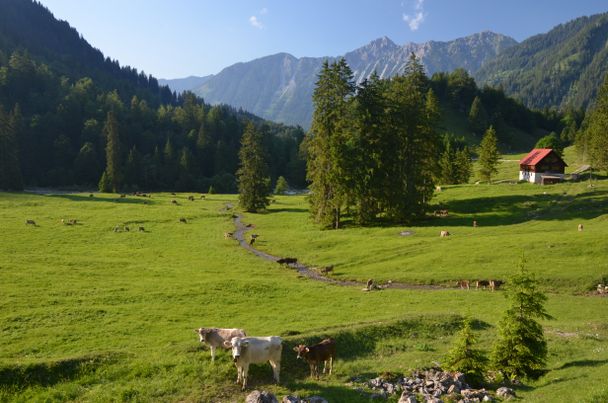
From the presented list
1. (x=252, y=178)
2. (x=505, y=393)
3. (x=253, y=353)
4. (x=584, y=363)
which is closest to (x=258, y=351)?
(x=253, y=353)

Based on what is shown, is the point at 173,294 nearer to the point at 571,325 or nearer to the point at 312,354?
the point at 312,354

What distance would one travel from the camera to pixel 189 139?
192 m

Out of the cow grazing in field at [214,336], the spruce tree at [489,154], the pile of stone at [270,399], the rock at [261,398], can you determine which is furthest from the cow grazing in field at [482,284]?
the spruce tree at [489,154]

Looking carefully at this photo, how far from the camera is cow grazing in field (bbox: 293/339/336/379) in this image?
17.7 metres

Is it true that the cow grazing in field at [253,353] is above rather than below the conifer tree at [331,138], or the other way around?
below

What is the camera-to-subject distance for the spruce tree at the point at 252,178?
86500 millimetres

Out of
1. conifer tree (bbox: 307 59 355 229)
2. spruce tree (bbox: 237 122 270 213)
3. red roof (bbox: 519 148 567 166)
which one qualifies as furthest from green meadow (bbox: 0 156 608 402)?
red roof (bbox: 519 148 567 166)

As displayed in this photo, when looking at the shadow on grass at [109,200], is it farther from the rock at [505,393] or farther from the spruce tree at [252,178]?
the rock at [505,393]

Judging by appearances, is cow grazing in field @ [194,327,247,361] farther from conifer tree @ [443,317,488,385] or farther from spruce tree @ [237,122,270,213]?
spruce tree @ [237,122,270,213]

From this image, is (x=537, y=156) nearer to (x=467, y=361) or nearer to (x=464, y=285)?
(x=464, y=285)

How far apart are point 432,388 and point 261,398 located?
6.60 m

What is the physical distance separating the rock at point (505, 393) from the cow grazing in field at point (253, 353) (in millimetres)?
8305

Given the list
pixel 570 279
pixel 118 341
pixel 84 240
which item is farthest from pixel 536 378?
pixel 84 240

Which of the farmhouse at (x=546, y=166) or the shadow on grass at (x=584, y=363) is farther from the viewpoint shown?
the farmhouse at (x=546, y=166)
